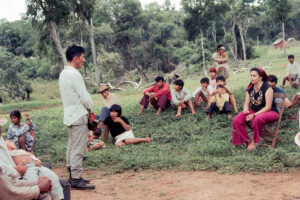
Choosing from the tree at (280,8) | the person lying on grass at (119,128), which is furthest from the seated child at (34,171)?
the tree at (280,8)

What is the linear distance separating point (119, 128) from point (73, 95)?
2735 mm

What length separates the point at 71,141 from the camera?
4.57 meters

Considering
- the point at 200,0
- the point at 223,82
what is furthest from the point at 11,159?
the point at 200,0

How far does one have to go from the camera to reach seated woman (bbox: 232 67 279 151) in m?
5.70

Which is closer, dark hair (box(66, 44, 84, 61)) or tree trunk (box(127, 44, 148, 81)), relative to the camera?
dark hair (box(66, 44, 84, 61))

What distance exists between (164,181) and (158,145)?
1914 mm

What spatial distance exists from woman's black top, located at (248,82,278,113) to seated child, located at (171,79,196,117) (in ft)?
9.68

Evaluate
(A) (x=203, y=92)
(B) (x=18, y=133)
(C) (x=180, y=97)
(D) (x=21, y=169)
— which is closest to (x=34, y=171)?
(D) (x=21, y=169)

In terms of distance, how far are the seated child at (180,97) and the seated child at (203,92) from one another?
1.15 ft

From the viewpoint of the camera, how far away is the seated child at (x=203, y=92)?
8945 millimetres

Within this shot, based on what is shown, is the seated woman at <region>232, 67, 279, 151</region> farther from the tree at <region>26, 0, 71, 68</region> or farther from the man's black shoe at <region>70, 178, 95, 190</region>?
the tree at <region>26, 0, 71, 68</region>

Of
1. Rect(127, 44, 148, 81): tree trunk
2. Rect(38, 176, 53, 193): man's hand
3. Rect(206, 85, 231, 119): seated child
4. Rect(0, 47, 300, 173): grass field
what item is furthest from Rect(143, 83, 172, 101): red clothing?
Rect(127, 44, 148, 81): tree trunk

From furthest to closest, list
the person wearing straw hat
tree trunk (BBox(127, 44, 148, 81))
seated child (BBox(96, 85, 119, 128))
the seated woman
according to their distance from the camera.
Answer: tree trunk (BBox(127, 44, 148, 81)) < seated child (BBox(96, 85, 119, 128)) < the seated woman < the person wearing straw hat

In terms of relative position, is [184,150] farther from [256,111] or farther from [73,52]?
[73,52]
